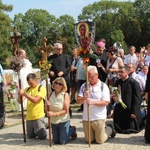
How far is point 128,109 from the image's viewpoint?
852cm

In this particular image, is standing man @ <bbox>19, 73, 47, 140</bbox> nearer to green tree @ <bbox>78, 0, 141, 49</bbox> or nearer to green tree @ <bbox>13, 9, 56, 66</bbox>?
green tree @ <bbox>78, 0, 141, 49</bbox>

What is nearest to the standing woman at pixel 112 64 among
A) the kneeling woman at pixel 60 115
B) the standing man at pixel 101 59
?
the standing man at pixel 101 59

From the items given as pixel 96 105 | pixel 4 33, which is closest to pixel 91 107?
pixel 96 105

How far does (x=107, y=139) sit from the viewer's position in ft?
25.5

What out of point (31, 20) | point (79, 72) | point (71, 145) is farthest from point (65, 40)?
point (71, 145)

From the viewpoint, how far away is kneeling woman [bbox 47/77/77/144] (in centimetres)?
750

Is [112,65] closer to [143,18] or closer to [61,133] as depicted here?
[61,133]

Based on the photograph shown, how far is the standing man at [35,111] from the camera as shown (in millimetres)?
7977

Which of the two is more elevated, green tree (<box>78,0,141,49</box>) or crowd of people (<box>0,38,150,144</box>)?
green tree (<box>78,0,141,49</box>)

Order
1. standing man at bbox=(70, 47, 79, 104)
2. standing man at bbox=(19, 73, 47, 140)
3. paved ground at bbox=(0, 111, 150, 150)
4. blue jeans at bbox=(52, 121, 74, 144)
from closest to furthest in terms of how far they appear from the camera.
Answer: paved ground at bbox=(0, 111, 150, 150)
blue jeans at bbox=(52, 121, 74, 144)
standing man at bbox=(19, 73, 47, 140)
standing man at bbox=(70, 47, 79, 104)

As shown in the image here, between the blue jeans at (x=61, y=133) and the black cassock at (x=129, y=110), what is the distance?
1.50m

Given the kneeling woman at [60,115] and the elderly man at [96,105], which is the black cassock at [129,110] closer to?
the elderly man at [96,105]

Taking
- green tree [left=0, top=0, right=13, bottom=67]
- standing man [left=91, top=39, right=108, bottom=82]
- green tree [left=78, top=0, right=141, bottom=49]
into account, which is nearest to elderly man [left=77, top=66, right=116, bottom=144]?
standing man [left=91, top=39, right=108, bottom=82]

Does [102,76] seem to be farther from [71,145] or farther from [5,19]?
[5,19]
